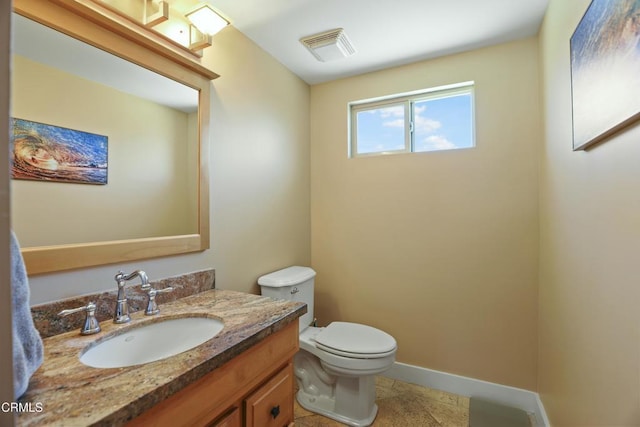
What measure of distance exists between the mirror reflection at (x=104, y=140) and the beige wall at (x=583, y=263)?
5.30 feet

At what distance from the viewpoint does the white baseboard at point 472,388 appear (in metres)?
1.78

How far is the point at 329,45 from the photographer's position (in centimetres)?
181

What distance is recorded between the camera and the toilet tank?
178 centimetres

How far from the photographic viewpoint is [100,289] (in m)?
1.07

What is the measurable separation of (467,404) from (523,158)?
5.26ft

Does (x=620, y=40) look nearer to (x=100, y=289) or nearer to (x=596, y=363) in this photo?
(x=596, y=363)

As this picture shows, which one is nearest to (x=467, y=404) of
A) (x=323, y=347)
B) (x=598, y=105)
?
(x=323, y=347)

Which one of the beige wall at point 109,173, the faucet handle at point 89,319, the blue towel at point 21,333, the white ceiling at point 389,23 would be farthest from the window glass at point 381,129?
the blue towel at point 21,333

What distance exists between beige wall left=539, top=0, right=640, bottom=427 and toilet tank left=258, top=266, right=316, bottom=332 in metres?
1.36

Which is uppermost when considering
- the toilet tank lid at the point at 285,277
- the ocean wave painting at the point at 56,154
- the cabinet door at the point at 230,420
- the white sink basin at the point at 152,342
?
the ocean wave painting at the point at 56,154

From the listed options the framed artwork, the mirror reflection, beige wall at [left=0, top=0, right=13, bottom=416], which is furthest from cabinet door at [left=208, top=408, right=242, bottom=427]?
the framed artwork

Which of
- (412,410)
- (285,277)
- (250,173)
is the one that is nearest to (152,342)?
(285,277)

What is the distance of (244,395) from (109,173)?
0.95 m

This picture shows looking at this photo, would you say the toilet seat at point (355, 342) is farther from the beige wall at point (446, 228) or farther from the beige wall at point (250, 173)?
the beige wall at point (250, 173)
